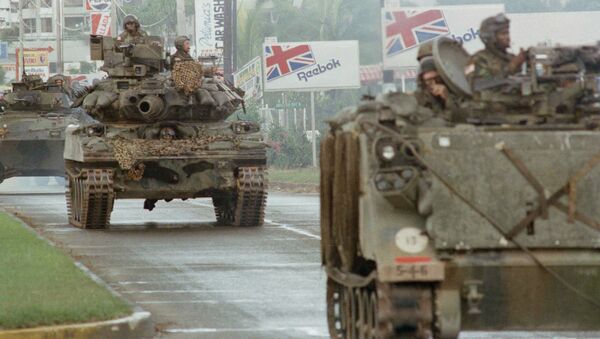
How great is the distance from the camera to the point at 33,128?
125 feet

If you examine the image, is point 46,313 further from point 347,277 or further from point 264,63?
point 264,63

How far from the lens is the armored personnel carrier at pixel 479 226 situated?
33.8 feet

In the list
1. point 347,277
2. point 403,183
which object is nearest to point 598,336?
point 347,277

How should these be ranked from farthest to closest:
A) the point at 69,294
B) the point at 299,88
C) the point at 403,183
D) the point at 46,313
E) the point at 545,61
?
the point at 299,88 → the point at 69,294 → the point at 46,313 → the point at 545,61 → the point at 403,183

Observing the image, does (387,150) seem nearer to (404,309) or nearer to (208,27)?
(404,309)

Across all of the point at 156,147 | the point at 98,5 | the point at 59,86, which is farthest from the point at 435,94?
the point at 98,5

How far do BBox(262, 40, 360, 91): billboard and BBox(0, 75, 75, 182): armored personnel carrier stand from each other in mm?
13098

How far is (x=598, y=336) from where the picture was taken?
1301cm

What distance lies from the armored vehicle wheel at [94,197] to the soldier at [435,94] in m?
14.0

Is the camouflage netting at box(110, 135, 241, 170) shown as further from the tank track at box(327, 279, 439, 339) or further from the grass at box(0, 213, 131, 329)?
the tank track at box(327, 279, 439, 339)

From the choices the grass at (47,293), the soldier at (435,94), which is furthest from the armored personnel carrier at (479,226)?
the grass at (47,293)

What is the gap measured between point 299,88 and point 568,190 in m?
42.2

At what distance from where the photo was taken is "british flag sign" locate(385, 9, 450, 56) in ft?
162

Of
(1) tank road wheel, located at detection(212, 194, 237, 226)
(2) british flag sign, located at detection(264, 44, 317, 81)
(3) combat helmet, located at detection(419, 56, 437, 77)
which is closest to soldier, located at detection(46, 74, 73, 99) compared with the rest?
(2) british flag sign, located at detection(264, 44, 317, 81)
